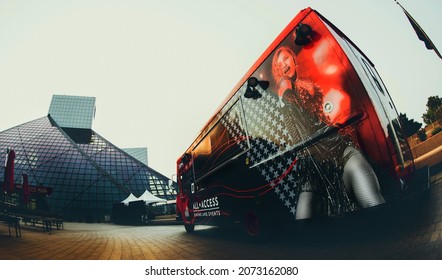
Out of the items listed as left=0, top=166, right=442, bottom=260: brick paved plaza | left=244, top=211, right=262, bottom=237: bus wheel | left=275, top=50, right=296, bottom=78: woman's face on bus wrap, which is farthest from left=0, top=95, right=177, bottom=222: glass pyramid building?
left=275, top=50, right=296, bottom=78: woman's face on bus wrap

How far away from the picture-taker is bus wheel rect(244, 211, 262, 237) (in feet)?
8.81

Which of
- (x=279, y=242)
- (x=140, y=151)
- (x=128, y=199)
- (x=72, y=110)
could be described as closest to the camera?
(x=279, y=242)

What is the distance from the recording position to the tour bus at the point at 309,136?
67.9 inches

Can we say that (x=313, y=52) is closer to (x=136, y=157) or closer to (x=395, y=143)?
(x=395, y=143)

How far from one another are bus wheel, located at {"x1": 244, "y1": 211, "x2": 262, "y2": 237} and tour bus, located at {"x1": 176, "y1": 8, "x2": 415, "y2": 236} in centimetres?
1

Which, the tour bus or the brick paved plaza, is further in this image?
the brick paved plaza

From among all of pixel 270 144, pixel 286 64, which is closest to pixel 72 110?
pixel 270 144

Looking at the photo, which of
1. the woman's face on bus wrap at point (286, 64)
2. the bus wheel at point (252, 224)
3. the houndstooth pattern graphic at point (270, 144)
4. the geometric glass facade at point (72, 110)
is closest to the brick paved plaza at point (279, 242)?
the bus wheel at point (252, 224)

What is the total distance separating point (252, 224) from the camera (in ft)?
9.24

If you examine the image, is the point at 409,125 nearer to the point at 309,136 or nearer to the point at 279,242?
the point at 309,136

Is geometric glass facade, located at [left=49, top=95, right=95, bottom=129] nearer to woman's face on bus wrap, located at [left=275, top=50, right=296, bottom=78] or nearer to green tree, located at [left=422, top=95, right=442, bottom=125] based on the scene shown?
woman's face on bus wrap, located at [left=275, top=50, right=296, bottom=78]

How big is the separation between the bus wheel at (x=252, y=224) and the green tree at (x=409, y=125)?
1950 mm

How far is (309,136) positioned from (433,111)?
1.61 m
